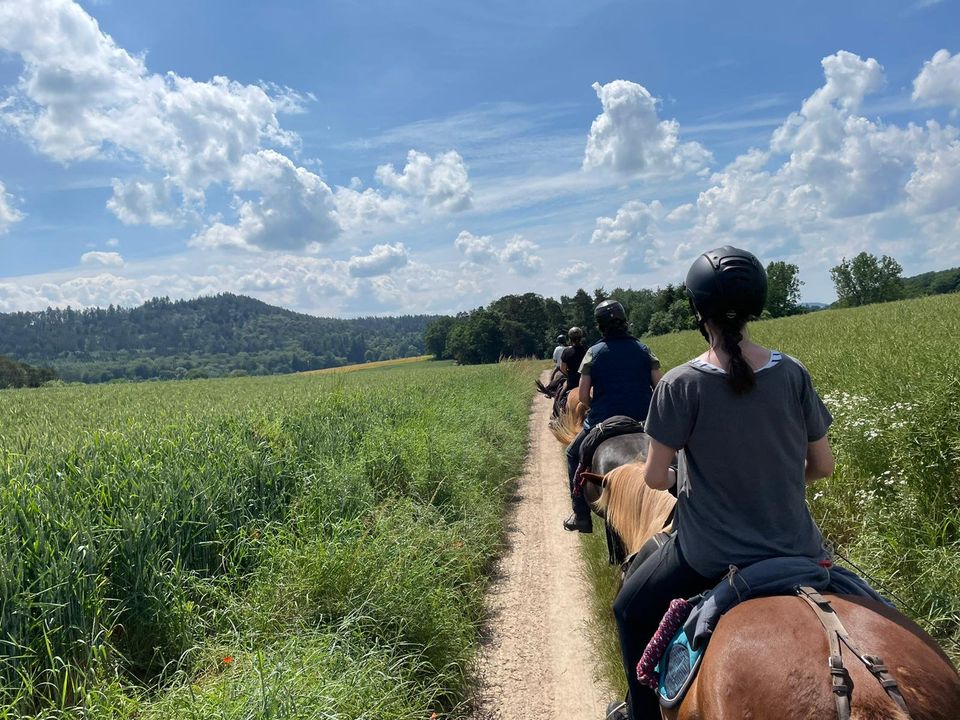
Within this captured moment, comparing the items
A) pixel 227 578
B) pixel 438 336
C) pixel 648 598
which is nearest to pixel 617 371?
pixel 648 598

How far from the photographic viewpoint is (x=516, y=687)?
4.55 m

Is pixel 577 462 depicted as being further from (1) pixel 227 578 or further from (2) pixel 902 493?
(1) pixel 227 578

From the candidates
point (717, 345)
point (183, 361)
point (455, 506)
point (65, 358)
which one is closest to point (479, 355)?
point (455, 506)

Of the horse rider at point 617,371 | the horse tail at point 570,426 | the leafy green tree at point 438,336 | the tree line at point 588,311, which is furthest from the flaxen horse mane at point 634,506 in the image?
the leafy green tree at point 438,336

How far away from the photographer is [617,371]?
630 cm

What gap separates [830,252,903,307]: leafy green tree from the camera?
89.9m

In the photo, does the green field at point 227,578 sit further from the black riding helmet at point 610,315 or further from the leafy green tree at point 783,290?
the leafy green tree at point 783,290

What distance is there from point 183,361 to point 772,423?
146 meters

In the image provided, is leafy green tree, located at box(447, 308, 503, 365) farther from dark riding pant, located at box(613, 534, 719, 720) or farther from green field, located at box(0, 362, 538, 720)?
dark riding pant, located at box(613, 534, 719, 720)

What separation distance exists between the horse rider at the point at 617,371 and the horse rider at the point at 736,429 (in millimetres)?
3840

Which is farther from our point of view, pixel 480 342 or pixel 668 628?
pixel 480 342

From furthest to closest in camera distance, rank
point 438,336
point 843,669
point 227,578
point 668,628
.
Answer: point 438,336
point 227,578
point 668,628
point 843,669

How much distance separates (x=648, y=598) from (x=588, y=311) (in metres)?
81.9

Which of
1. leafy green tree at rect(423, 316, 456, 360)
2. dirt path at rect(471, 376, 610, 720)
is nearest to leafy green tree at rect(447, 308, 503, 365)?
leafy green tree at rect(423, 316, 456, 360)
